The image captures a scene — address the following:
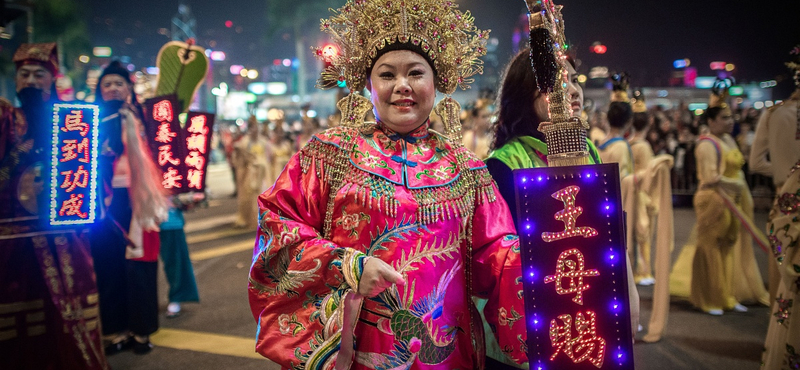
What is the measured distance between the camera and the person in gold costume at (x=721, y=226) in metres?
5.14

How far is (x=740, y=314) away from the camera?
5.05 m

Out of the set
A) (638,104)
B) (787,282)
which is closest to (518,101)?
(787,282)

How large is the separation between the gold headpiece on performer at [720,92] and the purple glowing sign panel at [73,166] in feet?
18.7

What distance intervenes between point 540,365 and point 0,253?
337 centimetres

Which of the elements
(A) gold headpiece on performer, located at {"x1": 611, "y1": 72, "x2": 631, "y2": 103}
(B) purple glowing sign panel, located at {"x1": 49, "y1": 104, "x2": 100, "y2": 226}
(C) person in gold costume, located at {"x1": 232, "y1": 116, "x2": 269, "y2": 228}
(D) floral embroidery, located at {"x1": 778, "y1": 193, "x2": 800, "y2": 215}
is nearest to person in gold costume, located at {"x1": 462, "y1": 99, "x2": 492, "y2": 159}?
(A) gold headpiece on performer, located at {"x1": 611, "y1": 72, "x2": 631, "y2": 103}

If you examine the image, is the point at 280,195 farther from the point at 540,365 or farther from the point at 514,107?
the point at 514,107

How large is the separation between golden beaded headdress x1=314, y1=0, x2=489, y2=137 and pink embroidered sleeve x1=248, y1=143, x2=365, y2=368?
373 millimetres

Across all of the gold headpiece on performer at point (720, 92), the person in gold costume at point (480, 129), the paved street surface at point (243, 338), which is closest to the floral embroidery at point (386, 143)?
the paved street surface at point (243, 338)

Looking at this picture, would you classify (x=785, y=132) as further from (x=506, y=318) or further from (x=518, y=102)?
(x=506, y=318)

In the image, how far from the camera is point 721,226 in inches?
204

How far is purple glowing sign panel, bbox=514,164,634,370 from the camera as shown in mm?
1476

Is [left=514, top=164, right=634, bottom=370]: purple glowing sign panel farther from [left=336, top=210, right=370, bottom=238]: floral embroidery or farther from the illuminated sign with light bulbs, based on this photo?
the illuminated sign with light bulbs

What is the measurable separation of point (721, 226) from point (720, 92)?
54.7 inches

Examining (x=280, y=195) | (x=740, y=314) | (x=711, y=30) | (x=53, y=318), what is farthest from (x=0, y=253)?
(x=711, y=30)
